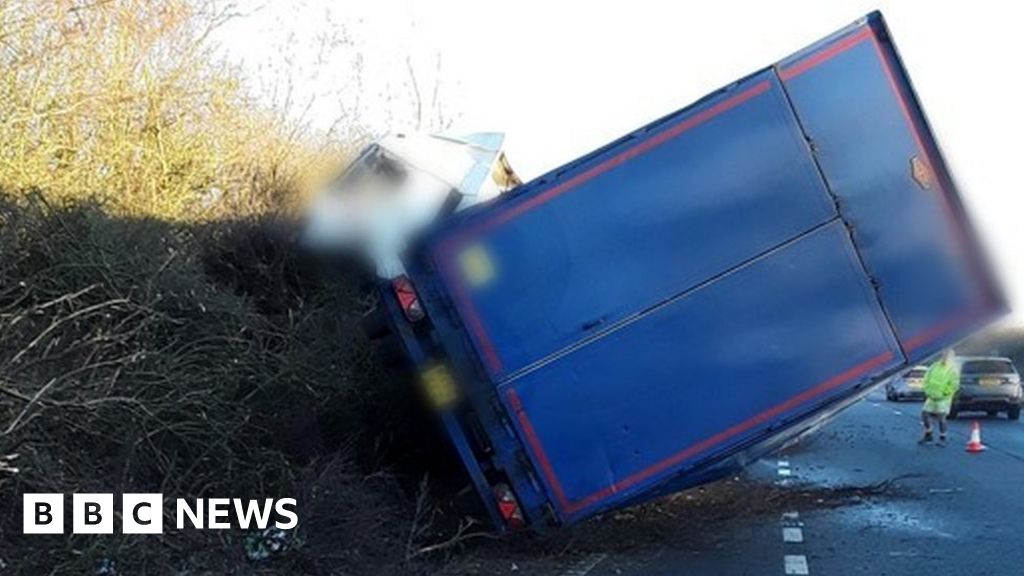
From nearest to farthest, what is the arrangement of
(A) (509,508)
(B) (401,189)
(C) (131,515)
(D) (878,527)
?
(C) (131,515) < (A) (509,508) < (B) (401,189) < (D) (878,527)

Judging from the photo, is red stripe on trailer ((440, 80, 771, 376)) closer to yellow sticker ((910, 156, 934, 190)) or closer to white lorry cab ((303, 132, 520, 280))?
white lorry cab ((303, 132, 520, 280))

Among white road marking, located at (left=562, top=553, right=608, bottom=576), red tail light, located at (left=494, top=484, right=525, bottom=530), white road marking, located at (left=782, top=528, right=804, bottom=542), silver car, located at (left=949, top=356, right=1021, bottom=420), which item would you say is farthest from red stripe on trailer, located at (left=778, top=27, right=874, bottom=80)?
silver car, located at (left=949, top=356, right=1021, bottom=420)

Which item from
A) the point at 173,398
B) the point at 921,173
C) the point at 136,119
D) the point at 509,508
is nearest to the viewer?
the point at 173,398

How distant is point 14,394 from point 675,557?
5.01m

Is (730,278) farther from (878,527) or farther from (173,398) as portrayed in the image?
(878,527)

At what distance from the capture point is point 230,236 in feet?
34.3

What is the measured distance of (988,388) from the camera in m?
29.5

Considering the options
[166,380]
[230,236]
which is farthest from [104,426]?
[230,236]

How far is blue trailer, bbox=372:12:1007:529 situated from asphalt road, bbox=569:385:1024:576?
1.38m

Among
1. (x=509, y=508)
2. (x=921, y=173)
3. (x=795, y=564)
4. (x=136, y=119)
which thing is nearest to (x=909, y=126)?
(x=921, y=173)

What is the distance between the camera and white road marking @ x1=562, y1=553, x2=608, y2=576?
7.94 metres

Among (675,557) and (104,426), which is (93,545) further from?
(675,557)

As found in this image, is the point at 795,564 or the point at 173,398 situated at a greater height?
the point at 173,398

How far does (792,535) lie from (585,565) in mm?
2283
